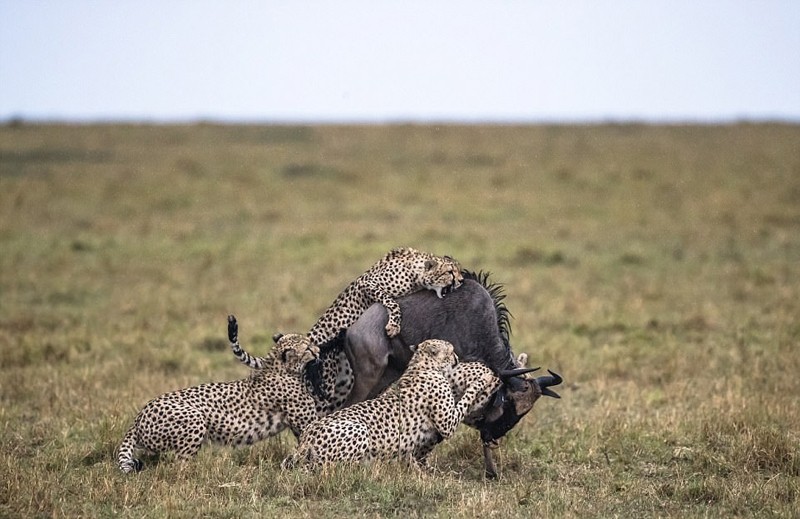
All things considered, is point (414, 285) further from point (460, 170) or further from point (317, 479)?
point (460, 170)

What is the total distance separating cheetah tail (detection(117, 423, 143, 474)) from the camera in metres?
6.46

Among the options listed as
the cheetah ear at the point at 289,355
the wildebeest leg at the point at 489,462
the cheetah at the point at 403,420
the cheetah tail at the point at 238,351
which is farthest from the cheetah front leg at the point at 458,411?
the cheetah tail at the point at 238,351

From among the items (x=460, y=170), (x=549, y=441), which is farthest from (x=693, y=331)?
(x=460, y=170)

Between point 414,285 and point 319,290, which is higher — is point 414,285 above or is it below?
above

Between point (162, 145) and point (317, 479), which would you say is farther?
point (162, 145)

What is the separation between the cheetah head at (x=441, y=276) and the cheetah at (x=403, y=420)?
0.38m

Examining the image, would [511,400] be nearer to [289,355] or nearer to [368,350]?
[368,350]

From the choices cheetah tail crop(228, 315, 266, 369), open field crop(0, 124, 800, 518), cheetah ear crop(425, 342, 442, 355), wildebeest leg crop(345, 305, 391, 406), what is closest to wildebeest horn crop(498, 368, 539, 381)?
cheetah ear crop(425, 342, 442, 355)

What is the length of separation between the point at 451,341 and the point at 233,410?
1.45 m

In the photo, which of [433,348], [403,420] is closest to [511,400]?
[433,348]

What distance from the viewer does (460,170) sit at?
29.3 metres

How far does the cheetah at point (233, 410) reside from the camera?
6.52 metres

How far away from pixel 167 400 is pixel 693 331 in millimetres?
6977

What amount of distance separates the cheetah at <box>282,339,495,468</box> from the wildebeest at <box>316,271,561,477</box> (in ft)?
0.59
